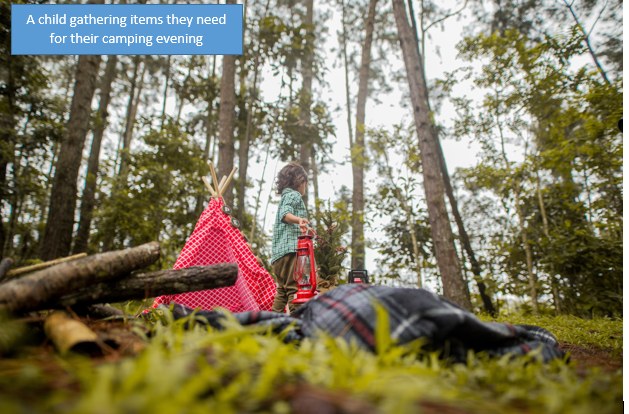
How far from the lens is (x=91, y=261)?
147 centimetres

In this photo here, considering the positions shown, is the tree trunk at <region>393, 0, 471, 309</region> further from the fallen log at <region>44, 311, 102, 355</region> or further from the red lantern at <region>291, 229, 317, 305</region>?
the fallen log at <region>44, 311, 102, 355</region>

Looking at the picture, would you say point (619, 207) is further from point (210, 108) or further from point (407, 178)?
point (210, 108)

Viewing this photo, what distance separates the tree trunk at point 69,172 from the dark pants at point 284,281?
11.6 feet

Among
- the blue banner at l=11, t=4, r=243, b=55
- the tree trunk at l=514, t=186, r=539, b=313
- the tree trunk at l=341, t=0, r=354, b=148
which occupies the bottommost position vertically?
the tree trunk at l=514, t=186, r=539, b=313

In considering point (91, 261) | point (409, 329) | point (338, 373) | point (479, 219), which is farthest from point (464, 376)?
point (479, 219)

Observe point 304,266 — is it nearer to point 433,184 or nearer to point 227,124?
point 433,184

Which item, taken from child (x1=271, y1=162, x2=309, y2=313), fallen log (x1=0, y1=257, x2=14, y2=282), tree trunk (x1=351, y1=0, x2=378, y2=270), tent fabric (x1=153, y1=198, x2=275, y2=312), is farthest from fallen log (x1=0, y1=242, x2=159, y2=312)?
tree trunk (x1=351, y1=0, x2=378, y2=270)

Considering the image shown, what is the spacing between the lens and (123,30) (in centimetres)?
310

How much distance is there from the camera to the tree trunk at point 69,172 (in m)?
5.37

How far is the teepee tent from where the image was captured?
135 inches

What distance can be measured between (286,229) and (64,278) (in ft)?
8.45

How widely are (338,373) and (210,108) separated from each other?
32.1 feet

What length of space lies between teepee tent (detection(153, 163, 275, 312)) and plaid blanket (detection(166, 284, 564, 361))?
1797mm

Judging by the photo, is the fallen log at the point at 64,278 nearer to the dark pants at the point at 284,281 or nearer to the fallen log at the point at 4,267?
the fallen log at the point at 4,267
